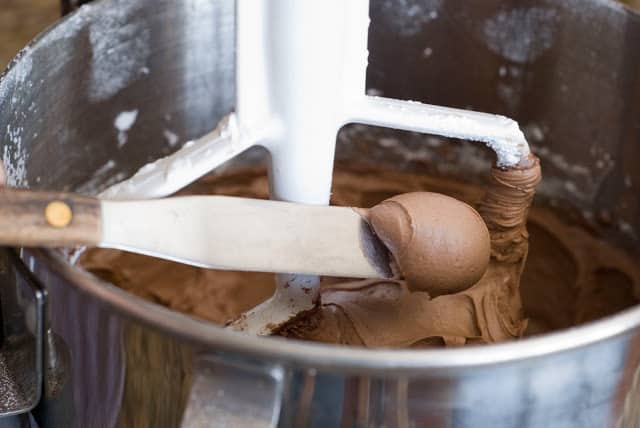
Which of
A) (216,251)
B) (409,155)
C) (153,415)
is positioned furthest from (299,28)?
(409,155)

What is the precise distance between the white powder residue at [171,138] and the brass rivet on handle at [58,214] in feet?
1.34

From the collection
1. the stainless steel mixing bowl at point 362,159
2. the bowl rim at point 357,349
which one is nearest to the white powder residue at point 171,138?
the stainless steel mixing bowl at point 362,159

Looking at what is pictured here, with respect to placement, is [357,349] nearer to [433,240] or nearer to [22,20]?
[433,240]

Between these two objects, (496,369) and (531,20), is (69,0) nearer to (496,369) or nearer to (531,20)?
(531,20)

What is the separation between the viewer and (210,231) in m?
0.58

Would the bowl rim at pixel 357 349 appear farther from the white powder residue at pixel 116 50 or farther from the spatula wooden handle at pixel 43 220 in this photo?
A: the white powder residue at pixel 116 50

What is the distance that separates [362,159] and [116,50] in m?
0.29

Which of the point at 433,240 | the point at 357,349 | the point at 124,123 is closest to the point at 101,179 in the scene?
the point at 124,123

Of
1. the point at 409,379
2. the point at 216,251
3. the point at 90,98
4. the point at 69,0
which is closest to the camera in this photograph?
the point at 409,379

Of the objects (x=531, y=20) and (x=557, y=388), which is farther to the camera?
(x=531, y=20)

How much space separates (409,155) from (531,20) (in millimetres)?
191

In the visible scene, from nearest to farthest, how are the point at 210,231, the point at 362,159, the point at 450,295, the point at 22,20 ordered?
the point at 210,231, the point at 450,295, the point at 362,159, the point at 22,20

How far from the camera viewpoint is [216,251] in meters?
0.57

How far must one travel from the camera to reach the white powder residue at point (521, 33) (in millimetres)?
861
